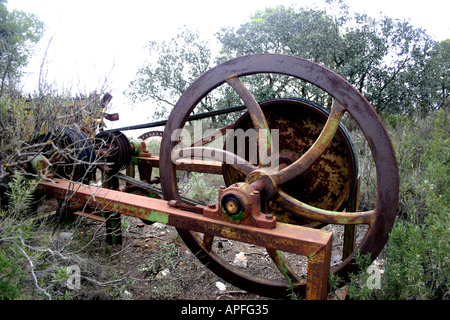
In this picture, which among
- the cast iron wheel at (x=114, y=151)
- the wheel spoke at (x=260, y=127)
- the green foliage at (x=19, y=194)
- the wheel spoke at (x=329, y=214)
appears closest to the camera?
the green foliage at (x=19, y=194)

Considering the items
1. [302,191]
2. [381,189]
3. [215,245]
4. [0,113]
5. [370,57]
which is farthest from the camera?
[370,57]

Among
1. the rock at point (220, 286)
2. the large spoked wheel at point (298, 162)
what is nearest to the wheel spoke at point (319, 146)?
the large spoked wheel at point (298, 162)

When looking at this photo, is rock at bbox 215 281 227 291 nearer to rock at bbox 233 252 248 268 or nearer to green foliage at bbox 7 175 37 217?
rock at bbox 233 252 248 268

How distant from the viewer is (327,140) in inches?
81.4

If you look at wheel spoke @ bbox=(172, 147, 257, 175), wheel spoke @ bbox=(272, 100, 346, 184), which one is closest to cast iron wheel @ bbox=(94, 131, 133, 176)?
wheel spoke @ bbox=(172, 147, 257, 175)

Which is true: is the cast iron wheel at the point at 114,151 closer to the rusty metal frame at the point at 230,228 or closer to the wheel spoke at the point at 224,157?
the rusty metal frame at the point at 230,228

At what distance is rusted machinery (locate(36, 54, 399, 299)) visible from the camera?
6.35ft

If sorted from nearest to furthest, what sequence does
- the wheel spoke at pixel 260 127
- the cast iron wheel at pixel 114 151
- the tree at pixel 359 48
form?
the wheel spoke at pixel 260 127
the cast iron wheel at pixel 114 151
the tree at pixel 359 48

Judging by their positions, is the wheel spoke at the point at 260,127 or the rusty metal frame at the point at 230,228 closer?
the rusty metal frame at the point at 230,228

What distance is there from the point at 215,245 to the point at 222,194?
6.93 feet

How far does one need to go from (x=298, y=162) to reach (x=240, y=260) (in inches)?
74.3

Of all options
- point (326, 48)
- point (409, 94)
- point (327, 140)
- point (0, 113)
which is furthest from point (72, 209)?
point (409, 94)

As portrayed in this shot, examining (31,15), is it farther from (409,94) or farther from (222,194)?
(222,194)

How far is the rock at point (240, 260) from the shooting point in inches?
138
